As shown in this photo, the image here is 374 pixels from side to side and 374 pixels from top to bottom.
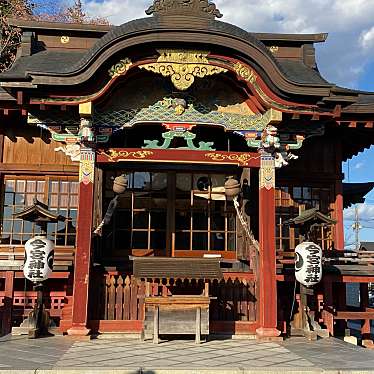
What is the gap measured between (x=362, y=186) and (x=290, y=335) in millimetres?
7225

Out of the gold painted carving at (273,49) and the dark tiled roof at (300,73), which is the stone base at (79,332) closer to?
the dark tiled roof at (300,73)

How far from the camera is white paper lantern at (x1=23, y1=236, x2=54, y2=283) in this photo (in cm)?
934

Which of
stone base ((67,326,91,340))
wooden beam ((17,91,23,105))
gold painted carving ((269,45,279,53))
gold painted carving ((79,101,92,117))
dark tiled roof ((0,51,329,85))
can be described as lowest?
stone base ((67,326,91,340))

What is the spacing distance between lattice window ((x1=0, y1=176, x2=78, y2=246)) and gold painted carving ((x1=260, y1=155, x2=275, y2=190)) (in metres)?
4.51

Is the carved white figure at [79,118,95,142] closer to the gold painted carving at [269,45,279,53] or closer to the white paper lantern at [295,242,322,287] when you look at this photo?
the white paper lantern at [295,242,322,287]

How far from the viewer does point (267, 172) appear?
10023 mm

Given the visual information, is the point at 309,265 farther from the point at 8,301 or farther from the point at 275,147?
the point at 8,301

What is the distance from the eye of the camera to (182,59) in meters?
9.59

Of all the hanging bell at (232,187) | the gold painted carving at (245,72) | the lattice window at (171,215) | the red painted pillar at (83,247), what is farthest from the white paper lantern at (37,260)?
the gold painted carving at (245,72)

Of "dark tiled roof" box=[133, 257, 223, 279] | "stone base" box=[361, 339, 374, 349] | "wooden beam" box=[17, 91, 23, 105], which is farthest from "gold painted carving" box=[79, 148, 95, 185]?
"stone base" box=[361, 339, 374, 349]

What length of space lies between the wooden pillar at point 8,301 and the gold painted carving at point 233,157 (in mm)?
4814

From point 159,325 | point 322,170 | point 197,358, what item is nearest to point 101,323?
point 159,325

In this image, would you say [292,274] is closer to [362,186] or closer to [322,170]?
[322,170]

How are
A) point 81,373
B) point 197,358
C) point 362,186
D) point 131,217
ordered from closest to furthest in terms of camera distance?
point 81,373
point 197,358
point 131,217
point 362,186
